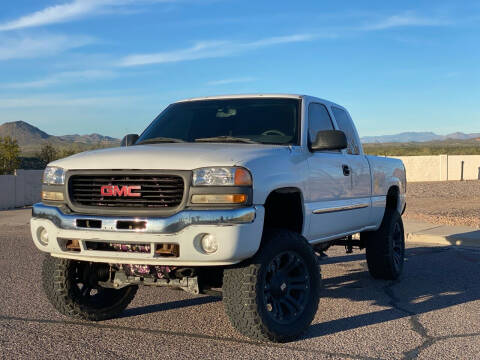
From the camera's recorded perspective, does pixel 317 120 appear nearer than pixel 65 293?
No

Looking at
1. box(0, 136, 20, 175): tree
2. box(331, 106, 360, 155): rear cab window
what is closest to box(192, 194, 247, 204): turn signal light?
box(331, 106, 360, 155): rear cab window

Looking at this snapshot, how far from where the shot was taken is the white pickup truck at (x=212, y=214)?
5035 millimetres

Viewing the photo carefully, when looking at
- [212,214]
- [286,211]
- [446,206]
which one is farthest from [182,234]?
[446,206]

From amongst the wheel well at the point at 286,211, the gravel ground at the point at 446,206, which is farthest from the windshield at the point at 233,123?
the gravel ground at the point at 446,206

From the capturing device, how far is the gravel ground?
53.9 feet

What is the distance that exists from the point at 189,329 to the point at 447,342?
2.23 meters

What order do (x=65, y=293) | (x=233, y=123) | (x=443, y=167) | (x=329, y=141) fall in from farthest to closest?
(x=443, y=167)
(x=233, y=123)
(x=329, y=141)
(x=65, y=293)

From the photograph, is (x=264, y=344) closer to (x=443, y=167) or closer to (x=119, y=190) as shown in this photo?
(x=119, y=190)

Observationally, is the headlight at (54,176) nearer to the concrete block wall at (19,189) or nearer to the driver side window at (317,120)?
the driver side window at (317,120)

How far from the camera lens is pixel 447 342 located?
221 inches

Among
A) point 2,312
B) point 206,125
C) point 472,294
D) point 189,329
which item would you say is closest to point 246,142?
point 206,125

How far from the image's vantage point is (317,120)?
7027 millimetres

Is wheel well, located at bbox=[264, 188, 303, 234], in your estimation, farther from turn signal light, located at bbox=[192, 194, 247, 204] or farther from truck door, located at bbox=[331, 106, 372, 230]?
truck door, located at bbox=[331, 106, 372, 230]

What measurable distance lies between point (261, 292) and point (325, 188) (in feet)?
5.31
